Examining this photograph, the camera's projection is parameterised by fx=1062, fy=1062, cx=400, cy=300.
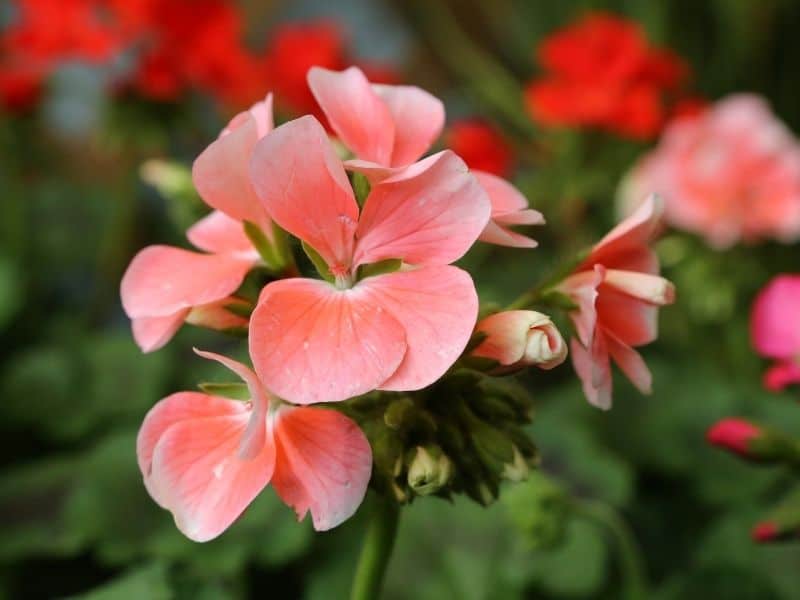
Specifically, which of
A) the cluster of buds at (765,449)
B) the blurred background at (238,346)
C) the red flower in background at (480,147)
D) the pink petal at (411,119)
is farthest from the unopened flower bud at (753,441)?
the red flower in background at (480,147)

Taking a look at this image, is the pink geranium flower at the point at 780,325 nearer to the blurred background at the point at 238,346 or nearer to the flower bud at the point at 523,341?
the blurred background at the point at 238,346

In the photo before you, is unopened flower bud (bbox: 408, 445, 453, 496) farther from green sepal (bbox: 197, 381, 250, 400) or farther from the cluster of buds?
the cluster of buds

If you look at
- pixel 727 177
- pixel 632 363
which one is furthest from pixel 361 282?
pixel 727 177

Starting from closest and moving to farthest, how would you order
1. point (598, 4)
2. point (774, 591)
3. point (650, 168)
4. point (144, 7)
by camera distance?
point (774, 591), point (144, 7), point (650, 168), point (598, 4)

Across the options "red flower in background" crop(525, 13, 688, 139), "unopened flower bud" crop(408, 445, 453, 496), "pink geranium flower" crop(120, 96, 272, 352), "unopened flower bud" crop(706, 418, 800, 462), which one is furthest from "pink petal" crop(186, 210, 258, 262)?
"red flower in background" crop(525, 13, 688, 139)

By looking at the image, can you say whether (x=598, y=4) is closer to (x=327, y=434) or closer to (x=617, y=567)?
(x=617, y=567)

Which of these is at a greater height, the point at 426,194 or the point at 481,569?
the point at 426,194

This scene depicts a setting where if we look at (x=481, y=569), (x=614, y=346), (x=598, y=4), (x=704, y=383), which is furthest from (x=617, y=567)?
(x=598, y=4)
